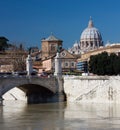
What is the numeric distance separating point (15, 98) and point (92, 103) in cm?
1125

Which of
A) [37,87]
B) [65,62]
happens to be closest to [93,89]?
[37,87]

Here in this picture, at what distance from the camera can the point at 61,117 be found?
36.3 metres

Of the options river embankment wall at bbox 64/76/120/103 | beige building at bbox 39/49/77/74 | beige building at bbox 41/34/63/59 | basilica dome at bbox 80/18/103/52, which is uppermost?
basilica dome at bbox 80/18/103/52

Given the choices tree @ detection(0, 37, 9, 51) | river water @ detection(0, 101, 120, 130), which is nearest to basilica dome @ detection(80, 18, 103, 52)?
tree @ detection(0, 37, 9, 51)

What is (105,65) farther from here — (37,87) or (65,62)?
(65,62)

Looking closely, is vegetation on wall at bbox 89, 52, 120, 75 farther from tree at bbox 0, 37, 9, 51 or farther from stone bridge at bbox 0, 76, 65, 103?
tree at bbox 0, 37, 9, 51

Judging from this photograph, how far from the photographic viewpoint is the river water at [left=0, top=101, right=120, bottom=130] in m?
31.2

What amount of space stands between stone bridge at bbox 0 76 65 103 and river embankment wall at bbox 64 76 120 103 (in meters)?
0.85

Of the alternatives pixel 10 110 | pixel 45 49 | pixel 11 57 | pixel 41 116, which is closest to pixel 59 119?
pixel 41 116

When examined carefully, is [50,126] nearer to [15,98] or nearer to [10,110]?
[10,110]

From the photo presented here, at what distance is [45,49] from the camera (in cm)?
9775

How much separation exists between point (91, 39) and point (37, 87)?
8797 centimetres

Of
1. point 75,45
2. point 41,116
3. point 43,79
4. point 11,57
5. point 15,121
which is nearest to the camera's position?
point 15,121

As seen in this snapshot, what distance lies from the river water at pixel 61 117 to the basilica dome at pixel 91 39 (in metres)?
91.9
